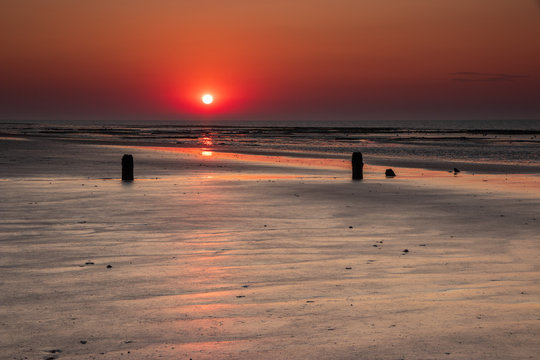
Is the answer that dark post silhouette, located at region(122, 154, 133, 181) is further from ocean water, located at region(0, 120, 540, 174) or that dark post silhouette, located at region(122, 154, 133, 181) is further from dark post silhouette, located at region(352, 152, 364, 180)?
ocean water, located at region(0, 120, 540, 174)

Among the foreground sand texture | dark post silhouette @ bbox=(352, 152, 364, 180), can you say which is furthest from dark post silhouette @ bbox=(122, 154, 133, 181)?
dark post silhouette @ bbox=(352, 152, 364, 180)

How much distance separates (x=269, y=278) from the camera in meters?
7.57

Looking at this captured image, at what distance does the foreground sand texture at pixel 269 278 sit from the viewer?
5.32m

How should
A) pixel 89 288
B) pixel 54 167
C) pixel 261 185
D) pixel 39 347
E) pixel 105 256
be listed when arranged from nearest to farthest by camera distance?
pixel 39 347
pixel 89 288
pixel 105 256
pixel 261 185
pixel 54 167

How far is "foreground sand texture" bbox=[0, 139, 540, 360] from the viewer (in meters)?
5.32

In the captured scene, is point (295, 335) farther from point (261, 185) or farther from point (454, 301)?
point (261, 185)

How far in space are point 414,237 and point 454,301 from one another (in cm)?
401

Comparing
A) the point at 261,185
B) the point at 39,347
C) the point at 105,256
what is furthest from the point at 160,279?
the point at 261,185

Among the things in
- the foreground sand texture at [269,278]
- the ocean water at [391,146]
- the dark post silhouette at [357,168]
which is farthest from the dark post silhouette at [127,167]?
the ocean water at [391,146]

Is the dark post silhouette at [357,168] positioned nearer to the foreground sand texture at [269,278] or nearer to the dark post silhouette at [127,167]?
the foreground sand texture at [269,278]

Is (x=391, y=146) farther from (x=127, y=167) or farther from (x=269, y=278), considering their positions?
(x=269, y=278)

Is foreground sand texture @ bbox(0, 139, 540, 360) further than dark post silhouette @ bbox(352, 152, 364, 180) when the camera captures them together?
No

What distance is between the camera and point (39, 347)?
519 centimetres

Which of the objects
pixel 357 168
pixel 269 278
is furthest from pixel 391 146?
pixel 269 278
